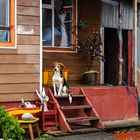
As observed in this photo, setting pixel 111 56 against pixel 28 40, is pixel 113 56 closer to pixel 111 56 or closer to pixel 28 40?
pixel 111 56

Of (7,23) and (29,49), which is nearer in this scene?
(7,23)

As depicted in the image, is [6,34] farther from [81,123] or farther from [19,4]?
[81,123]

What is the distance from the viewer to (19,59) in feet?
31.5

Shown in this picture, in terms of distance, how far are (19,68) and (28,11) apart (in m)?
1.24

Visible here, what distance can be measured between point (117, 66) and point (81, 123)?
322 centimetres

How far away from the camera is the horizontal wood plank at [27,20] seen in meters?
9.62

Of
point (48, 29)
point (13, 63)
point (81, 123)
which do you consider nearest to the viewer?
point (13, 63)

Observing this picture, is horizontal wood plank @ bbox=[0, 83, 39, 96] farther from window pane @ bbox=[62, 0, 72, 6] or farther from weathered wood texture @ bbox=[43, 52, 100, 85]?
window pane @ bbox=[62, 0, 72, 6]

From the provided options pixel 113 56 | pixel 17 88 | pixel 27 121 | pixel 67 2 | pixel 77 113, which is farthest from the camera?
pixel 113 56

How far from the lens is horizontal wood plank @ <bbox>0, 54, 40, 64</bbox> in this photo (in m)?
Answer: 9.39

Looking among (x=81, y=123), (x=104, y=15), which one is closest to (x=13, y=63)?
(x=81, y=123)

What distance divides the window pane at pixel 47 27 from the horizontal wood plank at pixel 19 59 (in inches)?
84.1

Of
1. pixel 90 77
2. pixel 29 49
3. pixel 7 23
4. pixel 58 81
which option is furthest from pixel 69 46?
pixel 7 23

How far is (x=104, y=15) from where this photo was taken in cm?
1269
